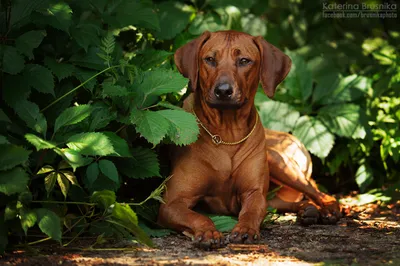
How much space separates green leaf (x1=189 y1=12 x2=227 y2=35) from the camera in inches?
227

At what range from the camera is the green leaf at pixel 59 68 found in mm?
3861

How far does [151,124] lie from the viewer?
146 inches

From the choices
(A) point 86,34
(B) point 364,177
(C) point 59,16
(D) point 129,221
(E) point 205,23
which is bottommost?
(B) point 364,177

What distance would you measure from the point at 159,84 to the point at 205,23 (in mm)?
2082

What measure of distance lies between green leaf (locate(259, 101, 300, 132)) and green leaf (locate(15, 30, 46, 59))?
8.93 feet

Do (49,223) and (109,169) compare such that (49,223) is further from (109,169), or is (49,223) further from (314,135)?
(314,135)

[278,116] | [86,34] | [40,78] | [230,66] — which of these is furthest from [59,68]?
[278,116]

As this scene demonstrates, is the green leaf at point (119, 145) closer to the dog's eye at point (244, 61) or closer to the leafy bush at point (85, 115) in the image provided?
the leafy bush at point (85, 115)

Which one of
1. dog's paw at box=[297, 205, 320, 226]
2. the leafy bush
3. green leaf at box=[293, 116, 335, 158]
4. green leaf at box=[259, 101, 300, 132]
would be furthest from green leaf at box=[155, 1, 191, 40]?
dog's paw at box=[297, 205, 320, 226]

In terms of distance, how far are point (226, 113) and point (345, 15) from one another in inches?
142

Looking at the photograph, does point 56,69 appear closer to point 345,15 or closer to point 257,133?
point 257,133

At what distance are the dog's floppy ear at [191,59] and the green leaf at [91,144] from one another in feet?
3.54

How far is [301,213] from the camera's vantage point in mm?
4609

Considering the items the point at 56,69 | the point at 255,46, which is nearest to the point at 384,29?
the point at 255,46
